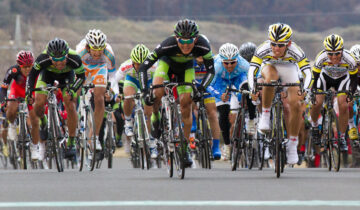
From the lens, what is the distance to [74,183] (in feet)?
35.4

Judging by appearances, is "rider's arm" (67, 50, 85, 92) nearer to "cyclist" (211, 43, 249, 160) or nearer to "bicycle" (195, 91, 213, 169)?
"bicycle" (195, 91, 213, 169)

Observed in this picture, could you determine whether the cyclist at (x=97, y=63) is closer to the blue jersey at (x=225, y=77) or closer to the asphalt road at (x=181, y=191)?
A: the blue jersey at (x=225, y=77)

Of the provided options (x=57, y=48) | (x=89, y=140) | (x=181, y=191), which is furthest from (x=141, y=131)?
(x=181, y=191)

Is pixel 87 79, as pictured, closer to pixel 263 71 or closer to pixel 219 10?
pixel 263 71

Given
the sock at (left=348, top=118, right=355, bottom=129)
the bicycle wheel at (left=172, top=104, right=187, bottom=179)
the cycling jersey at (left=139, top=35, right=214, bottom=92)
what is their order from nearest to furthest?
the bicycle wheel at (left=172, top=104, right=187, bottom=179) → the cycling jersey at (left=139, top=35, right=214, bottom=92) → the sock at (left=348, top=118, right=355, bottom=129)

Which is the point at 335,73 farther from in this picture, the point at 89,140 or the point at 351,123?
the point at 89,140

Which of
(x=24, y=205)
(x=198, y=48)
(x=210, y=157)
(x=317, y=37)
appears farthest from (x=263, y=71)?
(x=317, y=37)

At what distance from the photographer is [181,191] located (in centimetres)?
966

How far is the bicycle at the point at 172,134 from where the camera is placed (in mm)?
11156

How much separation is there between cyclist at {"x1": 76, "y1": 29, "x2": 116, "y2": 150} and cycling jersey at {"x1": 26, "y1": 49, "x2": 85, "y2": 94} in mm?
968

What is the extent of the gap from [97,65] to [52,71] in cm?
153

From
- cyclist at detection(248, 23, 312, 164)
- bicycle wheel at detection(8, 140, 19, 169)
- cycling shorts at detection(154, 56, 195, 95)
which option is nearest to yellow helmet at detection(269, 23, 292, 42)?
cyclist at detection(248, 23, 312, 164)

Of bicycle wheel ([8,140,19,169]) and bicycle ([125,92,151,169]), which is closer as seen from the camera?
bicycle ([125,92,151,169])

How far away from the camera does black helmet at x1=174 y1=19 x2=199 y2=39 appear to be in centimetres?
1222
